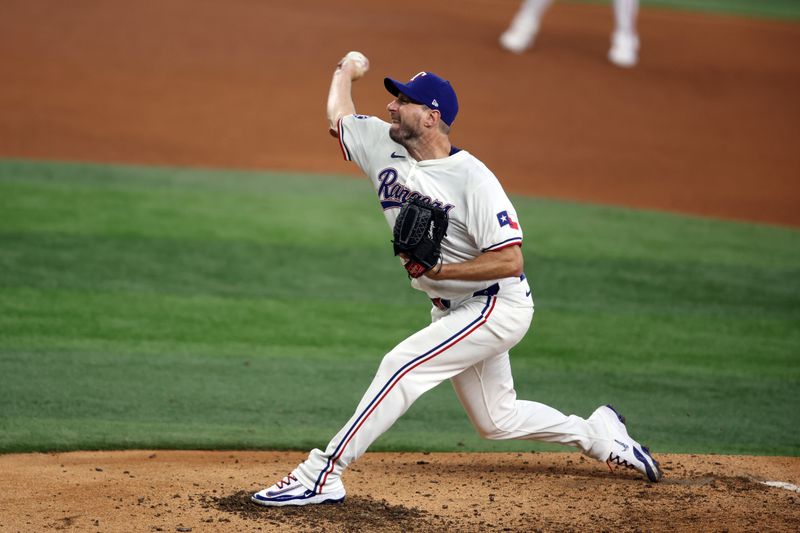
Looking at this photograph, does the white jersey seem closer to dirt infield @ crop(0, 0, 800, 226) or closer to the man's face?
the man's face

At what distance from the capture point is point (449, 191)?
4.62 m

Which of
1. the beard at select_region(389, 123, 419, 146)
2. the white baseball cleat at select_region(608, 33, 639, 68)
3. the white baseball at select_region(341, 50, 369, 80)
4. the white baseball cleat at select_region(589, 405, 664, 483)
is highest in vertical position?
the white baseball cleat at select_region(608, 33, 639, 68)

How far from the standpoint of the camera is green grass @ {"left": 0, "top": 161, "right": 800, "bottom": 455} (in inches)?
243

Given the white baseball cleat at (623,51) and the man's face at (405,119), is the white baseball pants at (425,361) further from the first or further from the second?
the white baseball cleat at (623,51)

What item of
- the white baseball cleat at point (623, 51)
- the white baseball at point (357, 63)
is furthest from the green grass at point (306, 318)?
the white baseball cleat at point (623, 51)

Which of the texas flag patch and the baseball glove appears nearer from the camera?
the baseball glove

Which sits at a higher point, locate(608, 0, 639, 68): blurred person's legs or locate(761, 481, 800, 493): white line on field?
locate(608, 0, 639, 68): blurred person's legs

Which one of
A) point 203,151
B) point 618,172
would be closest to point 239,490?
point 203,151

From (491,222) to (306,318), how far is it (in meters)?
3.51

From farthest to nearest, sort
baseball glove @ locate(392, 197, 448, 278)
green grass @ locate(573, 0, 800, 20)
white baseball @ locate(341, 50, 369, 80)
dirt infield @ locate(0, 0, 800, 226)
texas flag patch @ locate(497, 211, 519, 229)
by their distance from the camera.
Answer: green grass @ locate(573, 0, 800, 20) < dirt infield @ locate(0, 0, 800, 226) < white baseball @ locate(341, 50, 369, 80) < texas flag patch @ locate(497, 211, 519, 229) < baseball glove @ locate(392, 197, 448, 278)

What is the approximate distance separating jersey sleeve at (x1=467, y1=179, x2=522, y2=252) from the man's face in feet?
1.34

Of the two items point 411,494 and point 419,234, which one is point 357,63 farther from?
point 411,494

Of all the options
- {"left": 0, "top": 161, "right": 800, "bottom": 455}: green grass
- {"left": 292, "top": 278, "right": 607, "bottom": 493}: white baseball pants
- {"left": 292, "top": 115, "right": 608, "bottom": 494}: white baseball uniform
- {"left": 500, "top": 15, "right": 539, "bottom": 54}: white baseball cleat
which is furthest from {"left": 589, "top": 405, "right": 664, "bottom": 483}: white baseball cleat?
{"left": 500, "top": 15, "right": 539, "bottom": 54}: white baseball cleat

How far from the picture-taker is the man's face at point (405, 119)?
4.69m
